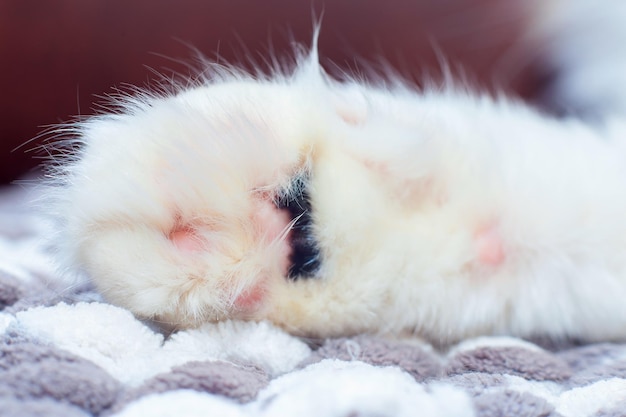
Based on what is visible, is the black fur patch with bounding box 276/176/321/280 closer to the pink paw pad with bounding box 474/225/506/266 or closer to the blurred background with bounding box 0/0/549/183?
the pink paw pad with bounding box 474/225/506/266

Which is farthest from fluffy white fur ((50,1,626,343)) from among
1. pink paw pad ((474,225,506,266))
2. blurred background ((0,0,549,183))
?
blurred background ((0,0,549,183))

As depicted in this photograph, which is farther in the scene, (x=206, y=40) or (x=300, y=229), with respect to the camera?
(x=206, y=40)

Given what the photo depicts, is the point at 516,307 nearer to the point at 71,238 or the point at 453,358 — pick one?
the point at 453,358

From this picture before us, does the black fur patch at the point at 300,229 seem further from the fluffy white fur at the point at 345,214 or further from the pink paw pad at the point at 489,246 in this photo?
the pink paw pad at the point at 489,246

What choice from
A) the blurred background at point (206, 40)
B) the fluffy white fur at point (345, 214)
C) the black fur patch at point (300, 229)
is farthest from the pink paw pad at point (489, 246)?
the blurred background at point (206, 40)

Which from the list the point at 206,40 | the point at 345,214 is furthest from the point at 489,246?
the point at 206,40

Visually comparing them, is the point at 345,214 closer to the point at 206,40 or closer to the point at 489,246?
the point at 489,246
